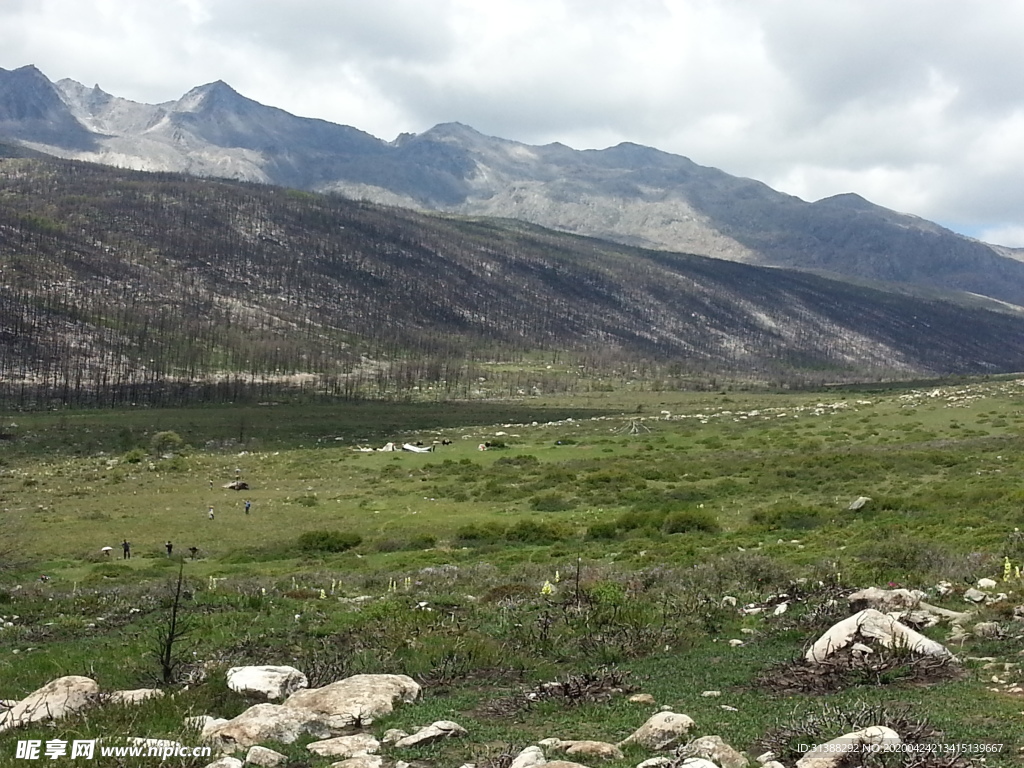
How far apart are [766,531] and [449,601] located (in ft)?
53.7

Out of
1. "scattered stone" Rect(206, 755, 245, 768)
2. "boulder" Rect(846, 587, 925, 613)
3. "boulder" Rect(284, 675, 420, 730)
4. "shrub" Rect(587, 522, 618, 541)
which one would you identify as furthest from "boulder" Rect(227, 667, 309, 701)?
"shrub" Rect(587, 522, 618, 541)

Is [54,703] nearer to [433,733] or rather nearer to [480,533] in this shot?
[433,733]

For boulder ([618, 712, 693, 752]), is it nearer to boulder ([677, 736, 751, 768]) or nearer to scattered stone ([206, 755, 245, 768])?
boulder ([677, 736, 751, 768])

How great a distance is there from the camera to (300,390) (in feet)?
545

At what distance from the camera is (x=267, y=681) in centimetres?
1291

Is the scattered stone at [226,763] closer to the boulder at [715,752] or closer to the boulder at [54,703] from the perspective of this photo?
the boulder at [54,703]

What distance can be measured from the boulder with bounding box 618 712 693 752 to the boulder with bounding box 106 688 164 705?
765cm

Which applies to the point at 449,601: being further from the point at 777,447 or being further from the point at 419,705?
the point at 777,447

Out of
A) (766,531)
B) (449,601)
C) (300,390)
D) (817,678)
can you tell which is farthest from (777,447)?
(300,390)

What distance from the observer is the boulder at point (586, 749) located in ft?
30.6

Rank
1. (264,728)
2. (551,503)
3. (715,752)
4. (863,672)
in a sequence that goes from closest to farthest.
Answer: (715,752) → (264,728) → (863,672) → (551,503)

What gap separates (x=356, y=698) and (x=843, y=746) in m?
7.13

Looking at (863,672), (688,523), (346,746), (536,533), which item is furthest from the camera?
(536,533)

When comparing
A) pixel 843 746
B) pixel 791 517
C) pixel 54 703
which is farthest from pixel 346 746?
pixel 791 517
